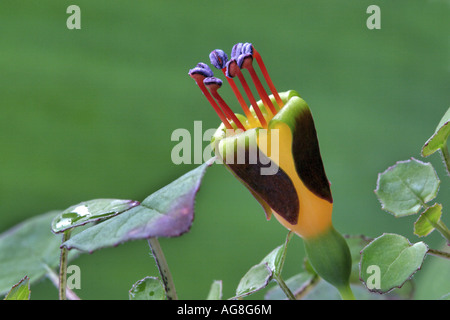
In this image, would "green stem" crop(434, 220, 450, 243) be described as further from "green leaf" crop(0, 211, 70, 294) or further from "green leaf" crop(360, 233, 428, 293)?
"green leaf" crop(0, 211, 70, 294)

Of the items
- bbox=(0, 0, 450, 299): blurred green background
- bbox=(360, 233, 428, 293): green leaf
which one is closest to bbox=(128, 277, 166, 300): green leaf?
→ bbox=(360, 233, 428, 293): green leaf

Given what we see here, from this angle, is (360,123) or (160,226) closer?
(160,226)

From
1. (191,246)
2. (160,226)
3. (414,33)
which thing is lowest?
(191,246)

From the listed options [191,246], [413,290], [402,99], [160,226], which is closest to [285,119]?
[160,226]

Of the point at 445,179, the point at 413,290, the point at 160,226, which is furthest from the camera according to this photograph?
the point at 445,179

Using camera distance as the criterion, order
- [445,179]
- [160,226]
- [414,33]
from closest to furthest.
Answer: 1. [160,226]
2. [445,179]
3. [414,33]
